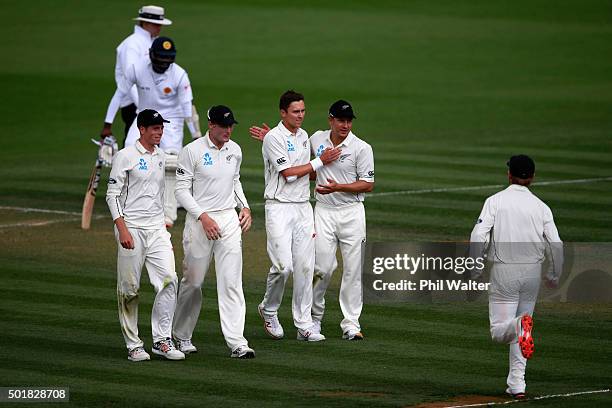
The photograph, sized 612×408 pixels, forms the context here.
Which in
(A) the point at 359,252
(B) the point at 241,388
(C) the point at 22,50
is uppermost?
(C) the point at 22,50

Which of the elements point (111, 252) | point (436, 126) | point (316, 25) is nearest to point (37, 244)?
point (111, 252)

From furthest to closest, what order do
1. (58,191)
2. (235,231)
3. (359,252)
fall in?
(58,191) → (359,252) → (235,231)

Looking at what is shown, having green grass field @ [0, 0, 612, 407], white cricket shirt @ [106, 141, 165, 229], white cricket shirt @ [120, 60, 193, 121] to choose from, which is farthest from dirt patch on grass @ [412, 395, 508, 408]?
white cricket shirt @ [120, 60, 193, 121]

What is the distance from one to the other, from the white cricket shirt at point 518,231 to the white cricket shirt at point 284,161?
2424 mm

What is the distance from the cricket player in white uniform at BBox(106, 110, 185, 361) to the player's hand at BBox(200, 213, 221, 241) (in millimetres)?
338

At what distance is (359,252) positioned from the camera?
12.8 m

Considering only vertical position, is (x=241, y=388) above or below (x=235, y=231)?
below

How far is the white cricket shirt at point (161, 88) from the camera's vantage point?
56.3 ft

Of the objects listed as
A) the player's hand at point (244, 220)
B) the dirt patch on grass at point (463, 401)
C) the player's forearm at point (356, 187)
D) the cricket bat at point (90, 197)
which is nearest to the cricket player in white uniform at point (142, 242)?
the player's hand at point (244, 220)

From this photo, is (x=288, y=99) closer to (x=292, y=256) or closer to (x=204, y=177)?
(x=204, y=177)

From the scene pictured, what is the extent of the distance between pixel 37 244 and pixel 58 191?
4183 mm

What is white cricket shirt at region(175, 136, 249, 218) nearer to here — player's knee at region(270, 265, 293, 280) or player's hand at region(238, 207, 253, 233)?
player's hand at region(238, 207, 253, 233)

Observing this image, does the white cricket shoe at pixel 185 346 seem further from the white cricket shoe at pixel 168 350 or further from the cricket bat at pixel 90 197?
the cricket bat at pixel 90 197

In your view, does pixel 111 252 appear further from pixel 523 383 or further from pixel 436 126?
pixel 436 126
